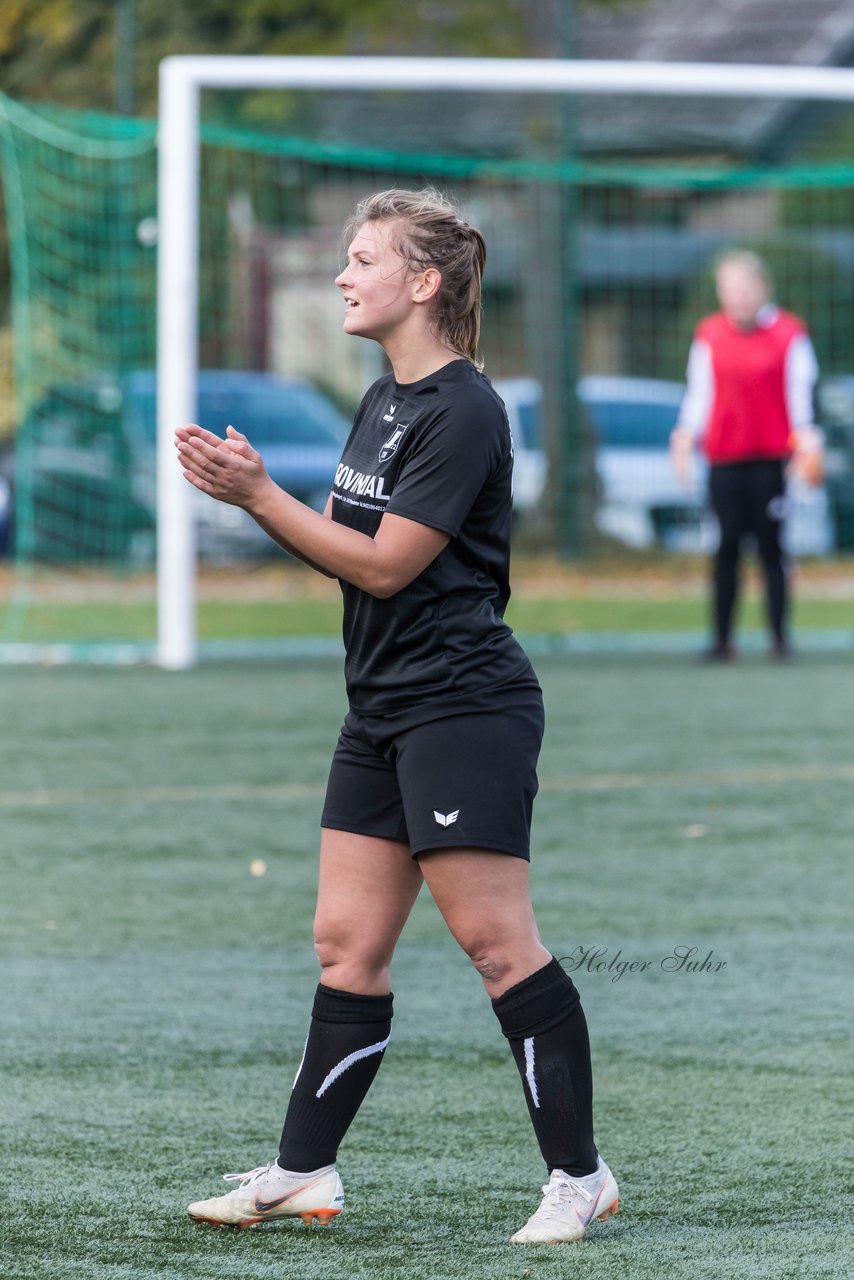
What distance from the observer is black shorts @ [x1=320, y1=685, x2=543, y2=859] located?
10.3 ft

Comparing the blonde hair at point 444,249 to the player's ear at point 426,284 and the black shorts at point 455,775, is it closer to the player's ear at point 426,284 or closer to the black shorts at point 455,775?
the player's ear at point 426,284

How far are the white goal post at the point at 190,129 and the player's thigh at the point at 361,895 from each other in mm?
7692

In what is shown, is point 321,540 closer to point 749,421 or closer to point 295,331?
point 749,421

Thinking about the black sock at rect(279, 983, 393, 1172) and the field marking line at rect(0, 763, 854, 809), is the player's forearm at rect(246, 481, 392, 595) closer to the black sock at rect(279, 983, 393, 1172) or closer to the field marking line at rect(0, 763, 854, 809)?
the black sock at rect(279, 983, 393, 1172)

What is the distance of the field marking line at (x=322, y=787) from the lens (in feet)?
24.1

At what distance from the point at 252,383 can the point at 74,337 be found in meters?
1.35

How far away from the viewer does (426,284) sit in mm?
3230

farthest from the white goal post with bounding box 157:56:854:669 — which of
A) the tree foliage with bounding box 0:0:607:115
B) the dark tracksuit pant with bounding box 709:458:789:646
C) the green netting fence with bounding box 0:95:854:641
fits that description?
the tree foliage with bounding box 0:0:607:115

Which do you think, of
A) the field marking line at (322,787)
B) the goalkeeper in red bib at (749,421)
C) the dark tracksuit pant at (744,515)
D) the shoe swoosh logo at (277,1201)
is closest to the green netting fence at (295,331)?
the goalkeeper in red bib at (749,421)

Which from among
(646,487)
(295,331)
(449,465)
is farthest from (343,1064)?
(646,487)

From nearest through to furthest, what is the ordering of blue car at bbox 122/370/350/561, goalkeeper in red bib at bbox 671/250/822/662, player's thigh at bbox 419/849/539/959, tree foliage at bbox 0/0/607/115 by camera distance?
1. player's thigh at bbox 419/849/539/959
2. goalkeeper in red bib at bbox 671/250/822/662
3. blue car at bbox 122/370/350/561
4. tree foliage at bbox 0/0/607/115

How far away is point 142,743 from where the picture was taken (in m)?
8.63

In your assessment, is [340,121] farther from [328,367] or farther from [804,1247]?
[804,1247]

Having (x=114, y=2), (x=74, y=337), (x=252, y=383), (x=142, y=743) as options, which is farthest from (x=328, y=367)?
A: (x=114, y=2)
